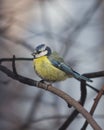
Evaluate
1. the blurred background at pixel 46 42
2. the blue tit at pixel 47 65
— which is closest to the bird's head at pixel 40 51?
the blue tit at pixel 47 65

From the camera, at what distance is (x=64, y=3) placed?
4.76 ft

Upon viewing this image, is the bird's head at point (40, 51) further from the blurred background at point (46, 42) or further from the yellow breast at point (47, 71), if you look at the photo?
the blurred background at point (46, 42)

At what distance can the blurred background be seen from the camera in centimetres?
131

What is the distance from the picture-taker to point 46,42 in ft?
4.40

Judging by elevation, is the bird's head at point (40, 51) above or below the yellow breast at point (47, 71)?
above

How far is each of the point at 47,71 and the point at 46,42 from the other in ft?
2.13

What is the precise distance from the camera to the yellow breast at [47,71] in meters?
0.67

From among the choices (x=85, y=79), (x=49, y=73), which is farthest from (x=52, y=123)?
(x=85, y=79)

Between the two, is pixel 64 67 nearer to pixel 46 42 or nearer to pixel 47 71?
pixel 47 71

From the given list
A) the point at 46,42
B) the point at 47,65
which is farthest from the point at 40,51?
the point at 46,42

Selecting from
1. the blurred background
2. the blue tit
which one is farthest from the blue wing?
the blurred background

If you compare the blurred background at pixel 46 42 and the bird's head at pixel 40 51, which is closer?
the bird's head at pixel 40 51

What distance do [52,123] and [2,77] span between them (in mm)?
292

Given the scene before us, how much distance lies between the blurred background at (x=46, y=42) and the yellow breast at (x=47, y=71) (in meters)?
0.58
